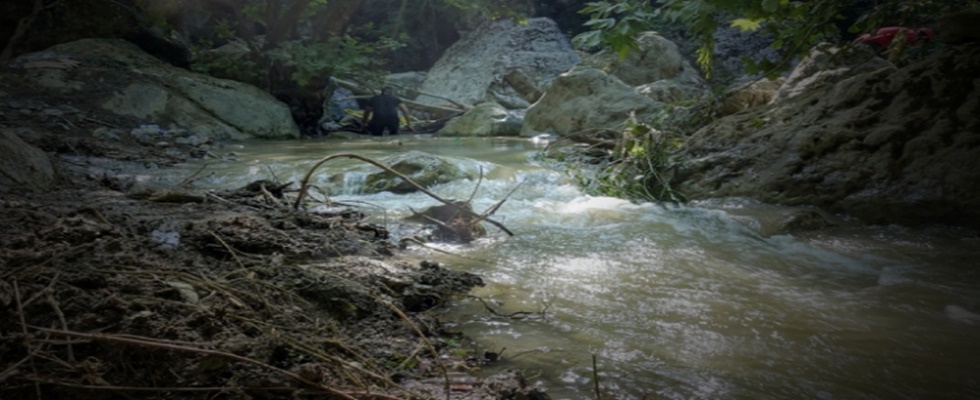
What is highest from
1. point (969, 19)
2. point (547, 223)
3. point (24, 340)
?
point (969, 19)

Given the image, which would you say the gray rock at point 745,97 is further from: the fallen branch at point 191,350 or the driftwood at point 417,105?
the driftwood at point 417,105

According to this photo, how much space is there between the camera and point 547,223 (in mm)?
4852

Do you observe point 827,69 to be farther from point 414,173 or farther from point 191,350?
point 191,350

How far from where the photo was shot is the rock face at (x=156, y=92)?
976 cm

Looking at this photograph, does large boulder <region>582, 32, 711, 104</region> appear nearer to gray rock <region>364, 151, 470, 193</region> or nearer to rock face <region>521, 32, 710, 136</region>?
rock face <region>521, 32, 710, 136</region>

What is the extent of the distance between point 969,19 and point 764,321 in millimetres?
4050

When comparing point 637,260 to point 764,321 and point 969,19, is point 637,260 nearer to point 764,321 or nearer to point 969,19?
point 764,321

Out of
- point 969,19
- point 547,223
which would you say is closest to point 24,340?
point 547,223

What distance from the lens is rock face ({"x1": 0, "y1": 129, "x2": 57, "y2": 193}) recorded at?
3.64 metres

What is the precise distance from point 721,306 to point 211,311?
2133mm

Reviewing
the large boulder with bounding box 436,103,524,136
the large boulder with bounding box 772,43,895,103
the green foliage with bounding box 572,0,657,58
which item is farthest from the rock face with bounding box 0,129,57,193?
the large boulder with bounding box 436,103,524,136

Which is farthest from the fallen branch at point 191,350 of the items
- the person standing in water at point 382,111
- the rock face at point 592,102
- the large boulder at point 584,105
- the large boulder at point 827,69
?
the person standing in water at point 382,111

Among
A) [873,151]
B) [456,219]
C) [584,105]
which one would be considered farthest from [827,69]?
[456,219]

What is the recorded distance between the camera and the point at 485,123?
12414 mm
